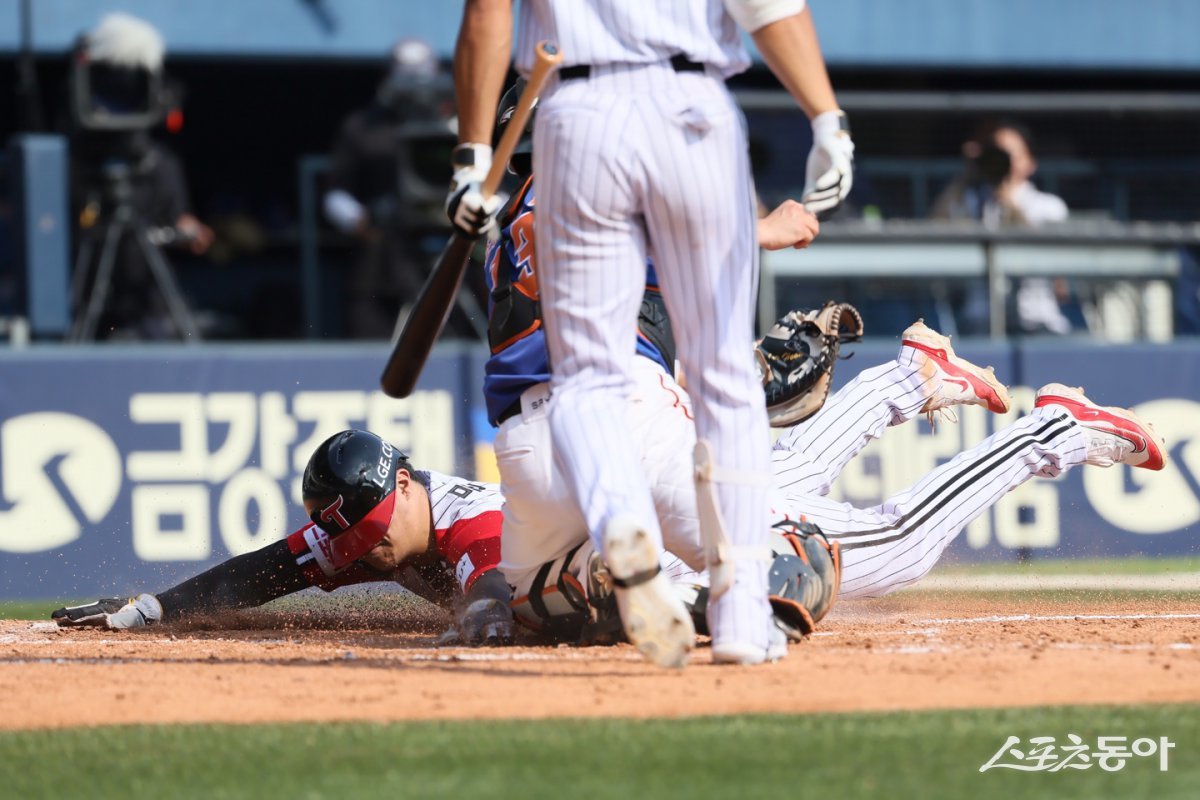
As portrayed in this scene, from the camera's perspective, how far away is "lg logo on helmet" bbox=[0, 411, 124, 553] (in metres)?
7.80

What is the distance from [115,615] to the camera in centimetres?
534

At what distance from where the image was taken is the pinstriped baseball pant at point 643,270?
3.56 metres

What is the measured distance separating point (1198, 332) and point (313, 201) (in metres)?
5.47

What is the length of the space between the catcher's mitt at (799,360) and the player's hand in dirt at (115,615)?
206cm

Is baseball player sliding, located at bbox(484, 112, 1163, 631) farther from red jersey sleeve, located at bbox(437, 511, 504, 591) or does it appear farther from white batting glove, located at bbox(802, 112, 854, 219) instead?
white batting glove, located at bbox(802, 112, 854, 219)

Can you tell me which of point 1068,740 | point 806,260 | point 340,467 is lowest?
point 1068,740

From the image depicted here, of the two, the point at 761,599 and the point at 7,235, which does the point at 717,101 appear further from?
the point at 7,235

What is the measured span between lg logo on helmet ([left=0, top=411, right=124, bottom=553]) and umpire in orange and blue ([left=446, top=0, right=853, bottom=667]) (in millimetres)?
4756

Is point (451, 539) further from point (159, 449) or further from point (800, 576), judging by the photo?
point (159, 449)

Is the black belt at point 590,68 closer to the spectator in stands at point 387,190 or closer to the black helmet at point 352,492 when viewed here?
the black helmet at point 352,492

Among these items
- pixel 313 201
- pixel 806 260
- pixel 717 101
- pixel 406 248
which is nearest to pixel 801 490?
pixel 717 101

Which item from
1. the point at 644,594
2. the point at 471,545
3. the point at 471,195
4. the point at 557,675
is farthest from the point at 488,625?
the point at 471,195

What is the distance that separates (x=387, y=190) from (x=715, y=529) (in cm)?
648

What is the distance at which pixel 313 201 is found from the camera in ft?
35.8
